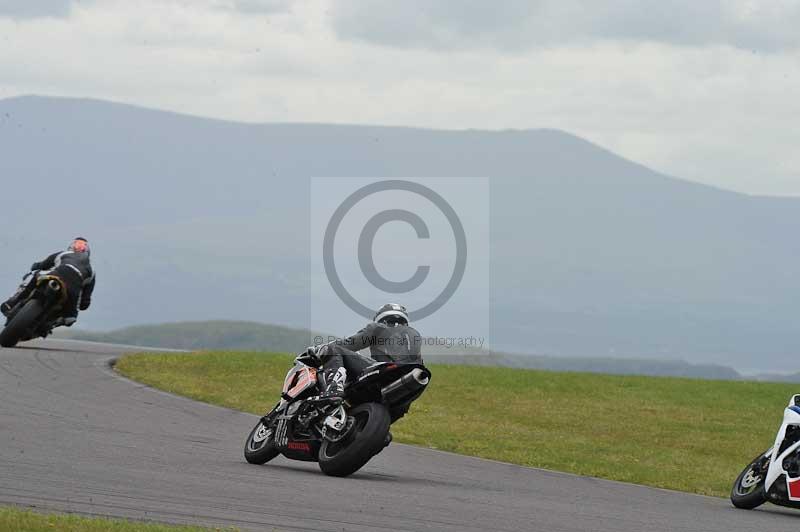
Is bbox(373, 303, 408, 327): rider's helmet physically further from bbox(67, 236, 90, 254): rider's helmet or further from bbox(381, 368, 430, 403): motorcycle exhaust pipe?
bbox(67, 236, 90, 254): rider's helmet

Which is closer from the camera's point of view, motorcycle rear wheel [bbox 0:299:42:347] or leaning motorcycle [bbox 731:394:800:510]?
leaning motorcycle [bbox 731:394:800:510]

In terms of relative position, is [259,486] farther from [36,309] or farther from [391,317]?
[36,309]

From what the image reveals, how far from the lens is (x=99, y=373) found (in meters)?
24.2

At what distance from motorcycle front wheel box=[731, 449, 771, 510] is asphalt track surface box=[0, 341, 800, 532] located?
17cm

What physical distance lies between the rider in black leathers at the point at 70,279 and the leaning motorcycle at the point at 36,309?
8 cm

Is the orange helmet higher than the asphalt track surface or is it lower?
higher

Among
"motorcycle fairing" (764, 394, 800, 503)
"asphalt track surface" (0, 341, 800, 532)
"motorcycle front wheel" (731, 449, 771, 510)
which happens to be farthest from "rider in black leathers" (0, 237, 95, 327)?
"motorcycle fairing" (764, 394, 800, 503)

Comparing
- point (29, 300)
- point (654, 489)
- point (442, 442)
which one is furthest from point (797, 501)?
point (29, 300)

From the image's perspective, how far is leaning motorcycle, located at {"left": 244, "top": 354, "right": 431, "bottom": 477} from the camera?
43.7 ft

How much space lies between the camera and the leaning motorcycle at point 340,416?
13312mm

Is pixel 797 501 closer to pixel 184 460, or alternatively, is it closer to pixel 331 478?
pixel 331 478

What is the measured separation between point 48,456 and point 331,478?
2710 millimetres

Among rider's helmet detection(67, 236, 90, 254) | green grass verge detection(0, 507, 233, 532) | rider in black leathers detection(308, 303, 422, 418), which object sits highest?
Answer: rider's helmet detection(67, 236, 90, 254)

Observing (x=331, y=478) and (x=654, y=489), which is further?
(x=654, y=489)
